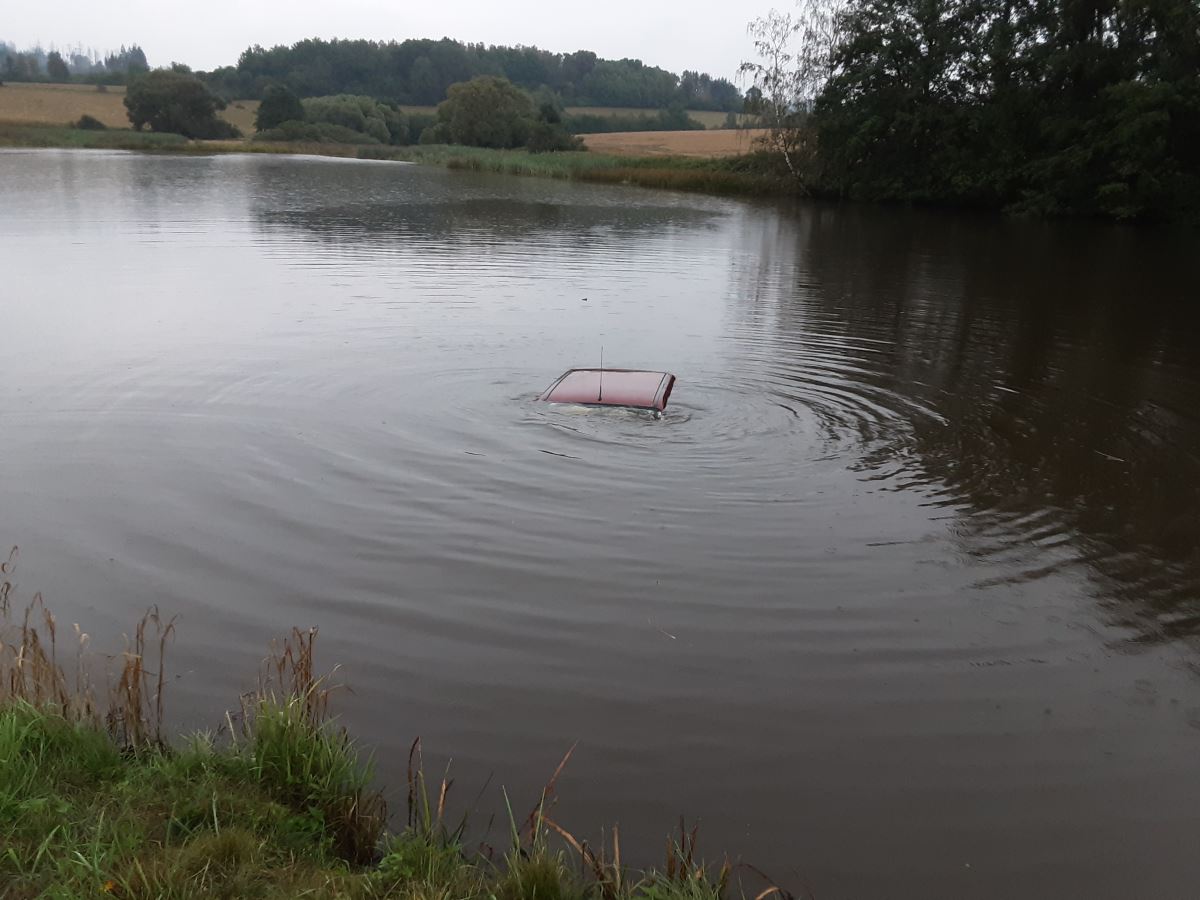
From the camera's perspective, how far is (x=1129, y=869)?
13.6ft

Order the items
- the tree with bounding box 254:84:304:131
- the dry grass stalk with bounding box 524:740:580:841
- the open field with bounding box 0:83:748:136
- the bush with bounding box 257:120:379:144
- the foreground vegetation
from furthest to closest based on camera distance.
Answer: the tree with bounding box 254:84:304:131 → the bush with bounding box 257:120:379:144 → the open field with bounding box 0:83:748:136 → the dry grass stalk with bounding box 524:740:580:841 → the foreground vegetation

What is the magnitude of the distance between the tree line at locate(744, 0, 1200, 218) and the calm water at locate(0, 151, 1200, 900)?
23.9 meters

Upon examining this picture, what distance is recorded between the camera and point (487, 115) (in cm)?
8594

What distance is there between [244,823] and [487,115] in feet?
290

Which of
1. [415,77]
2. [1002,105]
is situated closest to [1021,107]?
[1002,105]

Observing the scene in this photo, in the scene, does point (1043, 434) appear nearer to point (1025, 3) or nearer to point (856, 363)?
point (856, 363)

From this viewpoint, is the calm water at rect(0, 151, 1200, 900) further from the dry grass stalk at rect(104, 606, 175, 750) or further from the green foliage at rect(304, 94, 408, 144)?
the green foliage at rect(304, 94, 408, 144)

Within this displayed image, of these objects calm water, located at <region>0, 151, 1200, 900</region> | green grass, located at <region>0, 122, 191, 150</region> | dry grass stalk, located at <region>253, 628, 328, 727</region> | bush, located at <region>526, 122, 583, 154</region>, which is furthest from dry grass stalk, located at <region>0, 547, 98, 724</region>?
green grass, located at <region>0, 122, 191, 150</region>

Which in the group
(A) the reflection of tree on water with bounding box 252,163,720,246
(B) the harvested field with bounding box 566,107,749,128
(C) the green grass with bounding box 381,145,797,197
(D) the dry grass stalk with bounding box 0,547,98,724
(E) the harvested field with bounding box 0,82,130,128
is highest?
(B) the harvested field with bounding box 566,107,749,128

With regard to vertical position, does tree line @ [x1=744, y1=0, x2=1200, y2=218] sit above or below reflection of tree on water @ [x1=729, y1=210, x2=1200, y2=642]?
above

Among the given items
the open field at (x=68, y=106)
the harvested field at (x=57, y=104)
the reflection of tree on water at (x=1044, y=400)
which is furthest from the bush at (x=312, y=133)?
the reflection of tree on water at (x=1044, y=400)

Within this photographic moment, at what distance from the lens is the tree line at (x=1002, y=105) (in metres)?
35.7

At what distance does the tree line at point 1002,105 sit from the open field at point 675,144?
5309 mm

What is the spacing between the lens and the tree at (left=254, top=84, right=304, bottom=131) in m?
96.4
